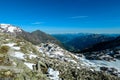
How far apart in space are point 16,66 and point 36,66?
1241 cm

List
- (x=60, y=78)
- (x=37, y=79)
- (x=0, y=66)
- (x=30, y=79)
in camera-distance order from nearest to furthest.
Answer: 1. (x=30, y=79)
2. (x=37, y=79)
3. (x=0, y=66)
4. (x=60, y=78)

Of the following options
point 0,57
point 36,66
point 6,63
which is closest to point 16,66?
point 6,63

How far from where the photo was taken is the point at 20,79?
3228cm

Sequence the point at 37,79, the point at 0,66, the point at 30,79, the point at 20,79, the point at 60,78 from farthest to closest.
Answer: the point at 60,78 < the point at 0,66 < the point at 37,79 < the point at 30,79 < the point at 20,79

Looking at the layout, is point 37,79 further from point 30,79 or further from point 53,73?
point 53,73

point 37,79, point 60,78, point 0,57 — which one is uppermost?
point 0,57

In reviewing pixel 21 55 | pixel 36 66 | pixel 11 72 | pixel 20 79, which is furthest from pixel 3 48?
pixel 20 79

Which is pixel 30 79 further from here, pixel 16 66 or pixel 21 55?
pixel 21 55

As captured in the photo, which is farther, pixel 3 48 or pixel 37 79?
pixel 3 48

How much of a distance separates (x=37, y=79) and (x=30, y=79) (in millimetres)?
2467

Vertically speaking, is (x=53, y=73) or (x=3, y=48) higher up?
(x=3, y=48)

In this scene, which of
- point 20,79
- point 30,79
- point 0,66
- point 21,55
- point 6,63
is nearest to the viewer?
point 20,79

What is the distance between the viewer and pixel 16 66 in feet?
138

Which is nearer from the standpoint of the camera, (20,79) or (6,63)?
(20,79)
